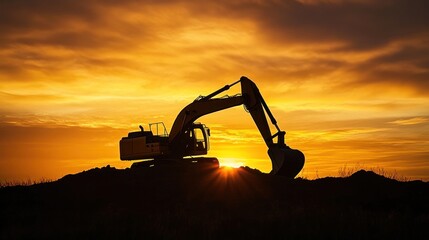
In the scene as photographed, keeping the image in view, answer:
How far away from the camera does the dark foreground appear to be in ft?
48.0

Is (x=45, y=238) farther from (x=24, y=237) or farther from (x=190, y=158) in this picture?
(x=190, y=158)

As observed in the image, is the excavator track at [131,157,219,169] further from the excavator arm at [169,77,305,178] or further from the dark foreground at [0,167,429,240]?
the dark foreground at [0,167,429,240]

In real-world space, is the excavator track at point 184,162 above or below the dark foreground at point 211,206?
above

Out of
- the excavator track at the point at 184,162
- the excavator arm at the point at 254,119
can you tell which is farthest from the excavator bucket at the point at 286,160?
the excavator track at the point at 184,162

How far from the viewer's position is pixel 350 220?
16422mm

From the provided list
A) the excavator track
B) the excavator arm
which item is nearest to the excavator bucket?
the excavator arm

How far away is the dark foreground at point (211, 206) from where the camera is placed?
1463 cm

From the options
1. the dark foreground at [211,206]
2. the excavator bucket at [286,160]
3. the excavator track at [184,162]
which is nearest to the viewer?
the dark foreground at [211,206]

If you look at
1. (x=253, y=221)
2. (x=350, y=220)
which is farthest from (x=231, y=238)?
(x=350, y=220)

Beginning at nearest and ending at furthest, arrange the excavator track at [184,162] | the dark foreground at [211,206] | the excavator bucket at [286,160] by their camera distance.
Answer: the dark foreground at [211,206], the excavator bucket at [286,160], the excavator track at [184,162]

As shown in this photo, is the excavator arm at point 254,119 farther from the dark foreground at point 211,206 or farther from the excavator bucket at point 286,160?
the dark foreground at point 211,206

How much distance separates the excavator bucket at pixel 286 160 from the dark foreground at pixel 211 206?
44 centimetres

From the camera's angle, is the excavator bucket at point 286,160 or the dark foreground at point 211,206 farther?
the excavator bucket at point 286,160

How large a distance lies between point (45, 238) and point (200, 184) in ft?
39.6
